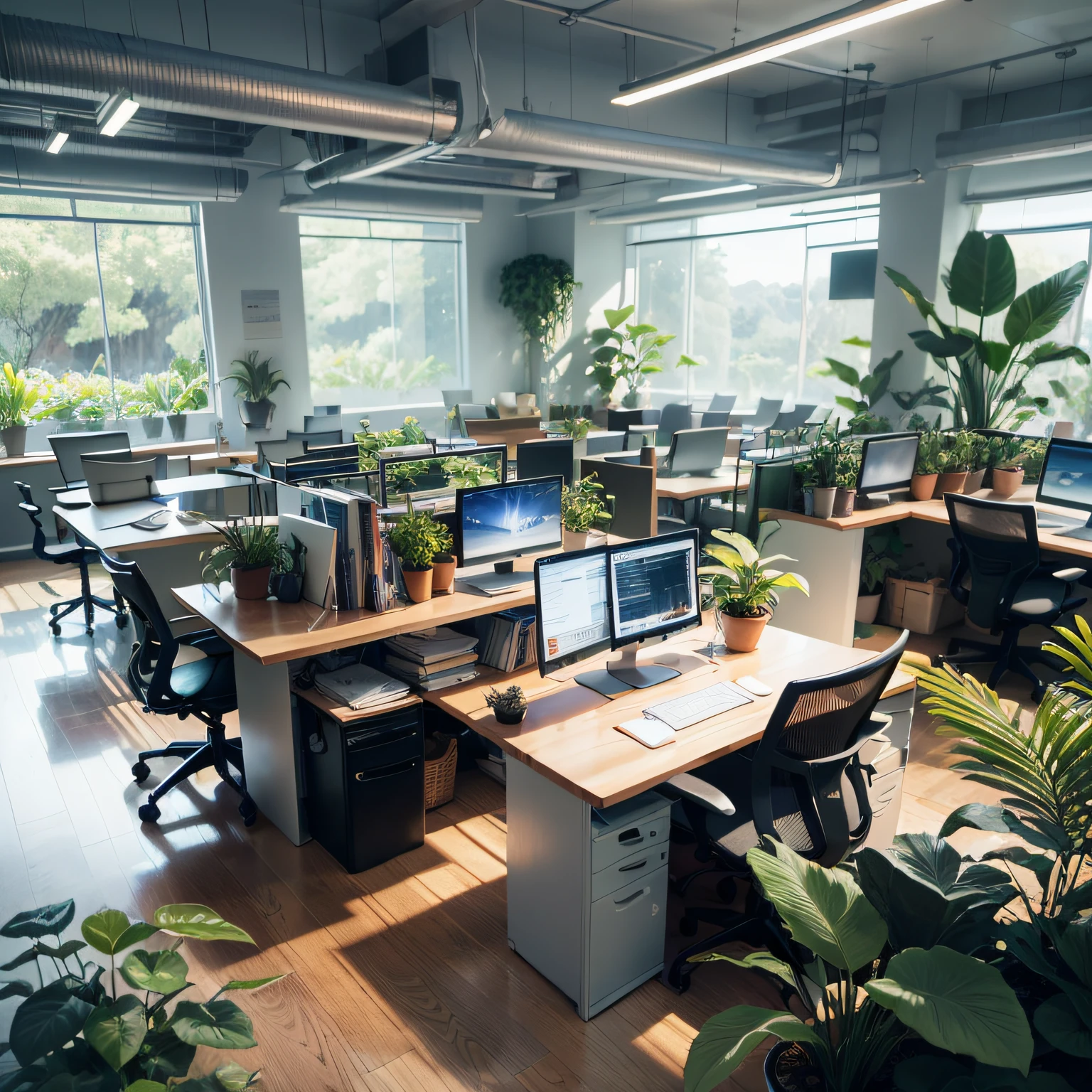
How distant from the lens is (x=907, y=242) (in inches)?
328

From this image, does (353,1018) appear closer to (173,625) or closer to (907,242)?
(173,625)

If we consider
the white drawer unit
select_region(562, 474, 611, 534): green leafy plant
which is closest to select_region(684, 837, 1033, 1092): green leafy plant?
the white drawer unit

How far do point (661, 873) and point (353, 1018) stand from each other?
0.97 m

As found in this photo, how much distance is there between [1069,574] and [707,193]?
594 centimetres

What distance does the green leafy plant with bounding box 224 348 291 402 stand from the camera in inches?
374

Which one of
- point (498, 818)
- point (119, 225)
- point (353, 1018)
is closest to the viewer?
point (353, 1018)

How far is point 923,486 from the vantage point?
550 centimetres

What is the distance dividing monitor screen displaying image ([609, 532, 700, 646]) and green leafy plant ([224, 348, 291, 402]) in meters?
7.68

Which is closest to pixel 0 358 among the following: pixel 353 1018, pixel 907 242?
pixel 353 1018

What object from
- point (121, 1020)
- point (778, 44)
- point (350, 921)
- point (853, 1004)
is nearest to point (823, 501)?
point (778, 44)

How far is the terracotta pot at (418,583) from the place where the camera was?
333 cm

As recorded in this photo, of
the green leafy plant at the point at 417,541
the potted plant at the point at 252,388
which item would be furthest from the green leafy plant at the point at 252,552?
the potted plant at the point at 252,388

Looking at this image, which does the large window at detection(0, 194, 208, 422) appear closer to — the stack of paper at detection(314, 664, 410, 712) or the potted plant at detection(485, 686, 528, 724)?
the stack of paper at detection(314, 664, 410, 712)

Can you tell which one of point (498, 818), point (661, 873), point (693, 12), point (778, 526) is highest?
point (693, 12)
